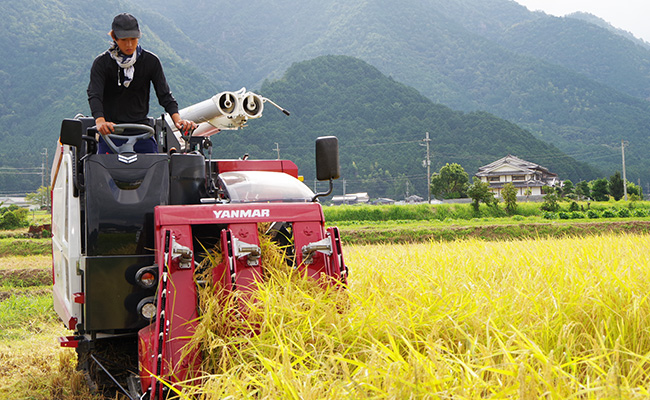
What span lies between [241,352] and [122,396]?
1766 mm

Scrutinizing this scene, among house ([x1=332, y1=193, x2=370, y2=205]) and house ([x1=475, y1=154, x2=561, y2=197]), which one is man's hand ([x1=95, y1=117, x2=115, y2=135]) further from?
house ([x1=332, y1=193, x2=370, y2=205])

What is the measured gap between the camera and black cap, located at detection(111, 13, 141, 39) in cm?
461

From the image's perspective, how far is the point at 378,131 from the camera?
89062 millimetres

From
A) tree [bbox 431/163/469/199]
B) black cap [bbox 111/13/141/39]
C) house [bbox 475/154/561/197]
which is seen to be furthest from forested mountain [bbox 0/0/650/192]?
black cap [bbox 111/13/141/39]

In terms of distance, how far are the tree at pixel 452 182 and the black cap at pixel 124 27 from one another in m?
56.1

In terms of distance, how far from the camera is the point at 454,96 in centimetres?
12888

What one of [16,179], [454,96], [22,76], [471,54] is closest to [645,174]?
[454,96]

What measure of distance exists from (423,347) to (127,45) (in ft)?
10.6

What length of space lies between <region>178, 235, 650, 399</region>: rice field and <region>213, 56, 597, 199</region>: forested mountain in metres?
70.6

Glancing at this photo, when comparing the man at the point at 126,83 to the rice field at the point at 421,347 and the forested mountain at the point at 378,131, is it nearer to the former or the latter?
the rice field at the point at 421,347

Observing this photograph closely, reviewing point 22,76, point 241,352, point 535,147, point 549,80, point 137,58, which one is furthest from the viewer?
→ point 549,80

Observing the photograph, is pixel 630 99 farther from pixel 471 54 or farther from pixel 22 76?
pixel 22 76

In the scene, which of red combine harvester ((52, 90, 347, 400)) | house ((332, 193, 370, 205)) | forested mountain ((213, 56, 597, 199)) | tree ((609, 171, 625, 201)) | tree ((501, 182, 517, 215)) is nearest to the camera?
red combine harvester ((52, 90, 347, 400))

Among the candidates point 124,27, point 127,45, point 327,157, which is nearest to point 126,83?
point 127,45
